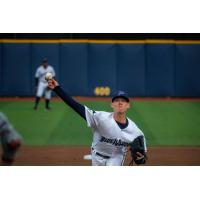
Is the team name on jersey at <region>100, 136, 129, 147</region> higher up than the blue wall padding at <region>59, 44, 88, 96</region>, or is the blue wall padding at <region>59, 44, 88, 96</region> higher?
the blue wall padding at <region>59, 44, 88, 96</region>

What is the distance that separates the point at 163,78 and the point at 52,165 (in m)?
1.71

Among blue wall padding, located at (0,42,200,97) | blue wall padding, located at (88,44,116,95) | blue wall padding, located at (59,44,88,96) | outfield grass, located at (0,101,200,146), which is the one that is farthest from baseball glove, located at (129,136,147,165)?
blue wall padding, located at (59,44,88,96)

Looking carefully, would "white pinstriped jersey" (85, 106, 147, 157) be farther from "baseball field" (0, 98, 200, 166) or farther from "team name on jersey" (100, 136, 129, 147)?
"baseball field" (0, 98, 200, 166)

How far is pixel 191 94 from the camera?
612cm

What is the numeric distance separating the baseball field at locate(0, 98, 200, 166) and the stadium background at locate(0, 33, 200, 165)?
0.04ft

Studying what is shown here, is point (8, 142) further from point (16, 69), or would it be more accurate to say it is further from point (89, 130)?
point (89, 130)

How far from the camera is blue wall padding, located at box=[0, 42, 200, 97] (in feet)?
20.3

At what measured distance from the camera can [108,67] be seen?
7324 millimetres

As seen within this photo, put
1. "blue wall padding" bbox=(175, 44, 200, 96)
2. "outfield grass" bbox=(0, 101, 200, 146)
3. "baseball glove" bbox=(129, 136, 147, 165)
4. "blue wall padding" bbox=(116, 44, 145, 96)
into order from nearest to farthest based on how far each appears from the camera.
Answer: "baseball glove" bbox=(129, 136, 147, 165), "blue wall padding" bbox=(175, 44, 200, 96), "outfield grass" bbox=(0, 101, 200, 146), "blue wall padding" bbox=(116, 44, 145, 96)

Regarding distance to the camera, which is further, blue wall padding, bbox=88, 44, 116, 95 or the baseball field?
blue wall padding, bbox=88, 44, 116, 95
